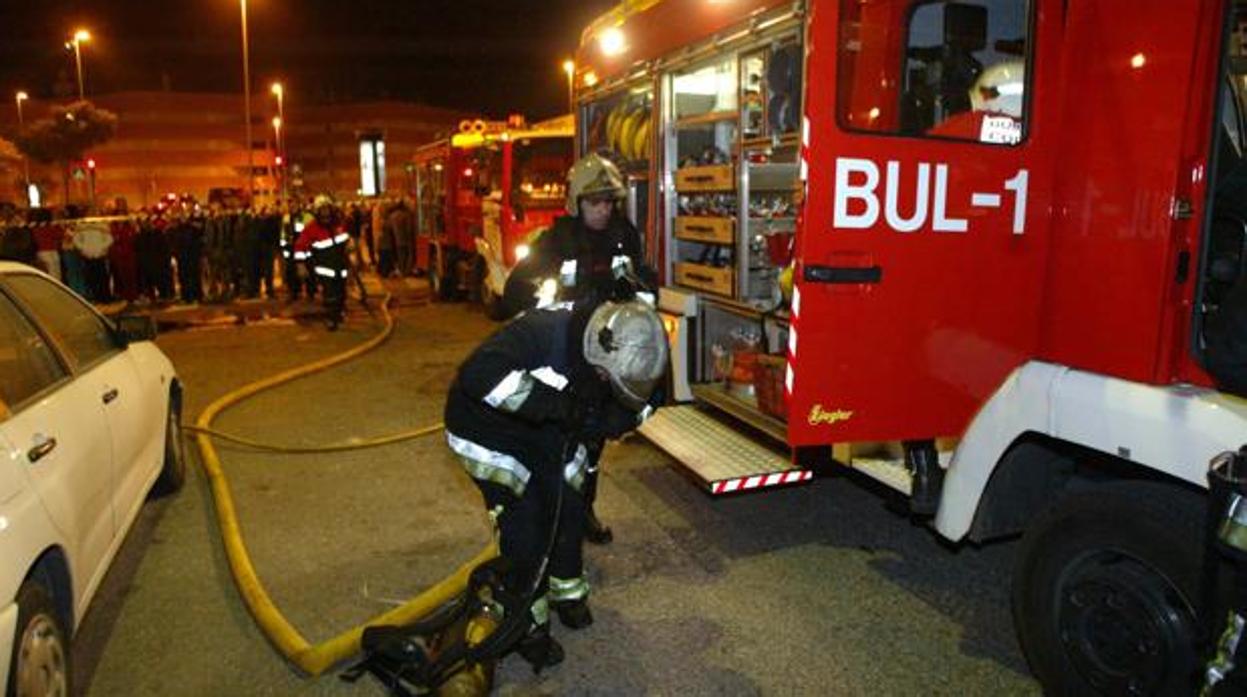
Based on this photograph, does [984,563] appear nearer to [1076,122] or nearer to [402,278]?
[1076,122]

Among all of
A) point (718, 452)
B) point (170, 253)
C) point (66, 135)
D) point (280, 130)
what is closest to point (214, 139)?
point (66, 135)

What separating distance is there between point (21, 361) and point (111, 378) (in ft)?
2.38

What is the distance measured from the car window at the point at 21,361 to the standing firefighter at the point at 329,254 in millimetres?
8040

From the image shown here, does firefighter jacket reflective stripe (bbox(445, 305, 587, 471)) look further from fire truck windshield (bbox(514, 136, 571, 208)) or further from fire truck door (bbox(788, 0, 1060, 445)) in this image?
fire truck windshield (bbox(514, 136, 571, 208))

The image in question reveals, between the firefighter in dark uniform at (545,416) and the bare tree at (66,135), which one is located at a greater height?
the bare tree at (66,135)

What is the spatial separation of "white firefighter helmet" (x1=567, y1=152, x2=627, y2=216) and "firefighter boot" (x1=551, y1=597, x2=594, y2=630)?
1.67 m

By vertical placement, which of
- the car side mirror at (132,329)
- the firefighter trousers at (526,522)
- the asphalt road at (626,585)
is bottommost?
the asphalt road at (626,585)

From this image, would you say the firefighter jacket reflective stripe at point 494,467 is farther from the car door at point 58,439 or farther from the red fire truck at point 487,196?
the red fire truck at point 487,196

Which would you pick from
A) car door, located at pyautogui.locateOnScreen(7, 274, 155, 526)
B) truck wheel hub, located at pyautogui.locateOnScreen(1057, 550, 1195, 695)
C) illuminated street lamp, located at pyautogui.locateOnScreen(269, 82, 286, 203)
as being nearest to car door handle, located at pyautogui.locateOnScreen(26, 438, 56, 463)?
car door, located at pyautogui.locateOnScreen(7, 274, 155, 526)

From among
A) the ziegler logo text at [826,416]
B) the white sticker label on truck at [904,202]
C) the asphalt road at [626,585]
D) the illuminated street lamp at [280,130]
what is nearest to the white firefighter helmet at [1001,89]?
the white sticker label on truck at [904,202]

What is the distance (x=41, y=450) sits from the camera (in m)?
2.94

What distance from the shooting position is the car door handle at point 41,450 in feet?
9.37

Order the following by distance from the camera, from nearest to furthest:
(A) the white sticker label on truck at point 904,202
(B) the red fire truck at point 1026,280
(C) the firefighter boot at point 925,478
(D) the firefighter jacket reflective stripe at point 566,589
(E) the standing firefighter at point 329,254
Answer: (B) the red fire truck at point 1026,280 → (A) the white sticker label on truck at point 904,202 → (D) the firefighter jacket reflective stripe at point 566,589 → (C) the firefighter boot at point 925,478 → (E) the standing firefighter at point 329,254

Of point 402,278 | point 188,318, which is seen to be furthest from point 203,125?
point 188,318
